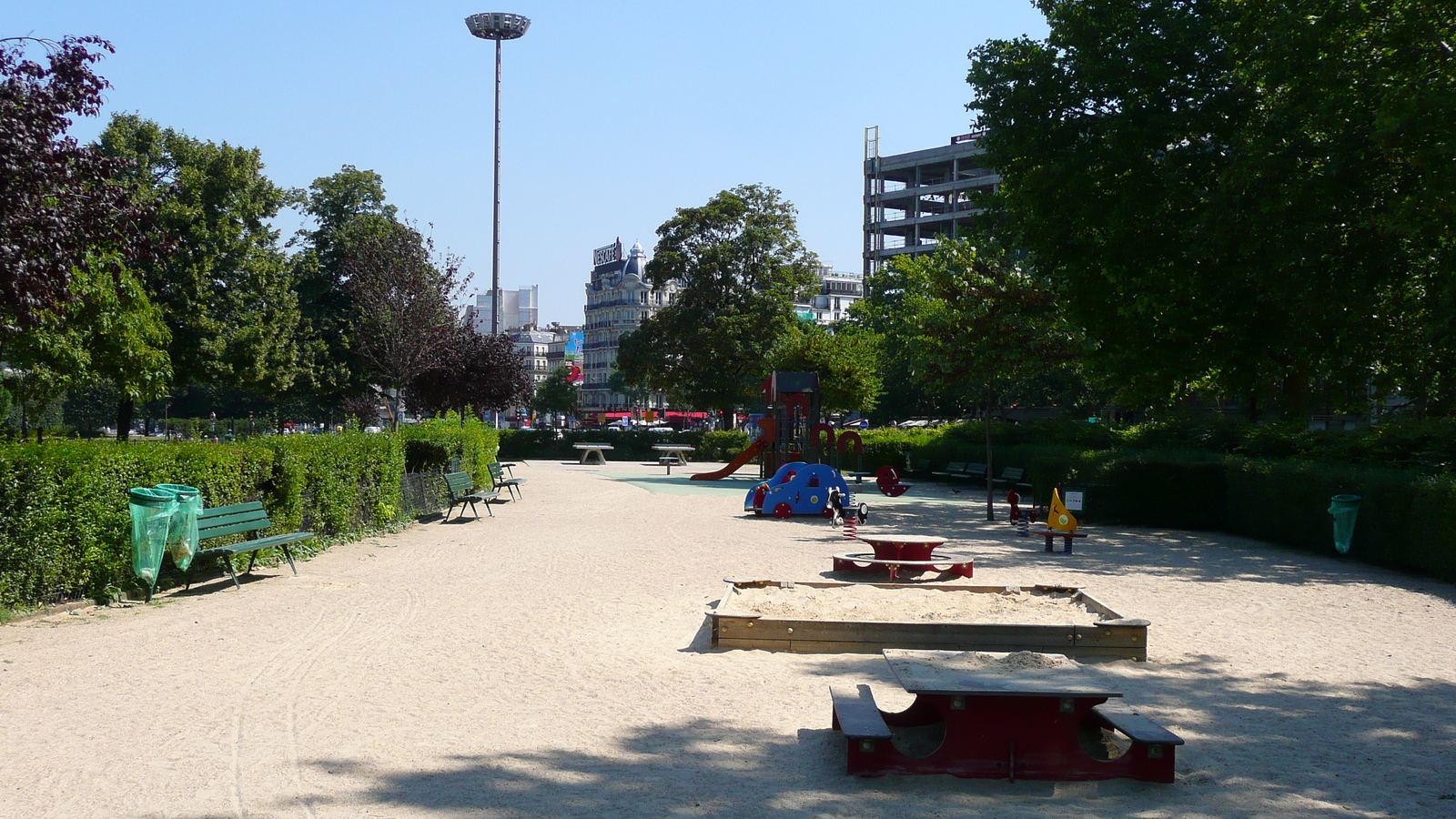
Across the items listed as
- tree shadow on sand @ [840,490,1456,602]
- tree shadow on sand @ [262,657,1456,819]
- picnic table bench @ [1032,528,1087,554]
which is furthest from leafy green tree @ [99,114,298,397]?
tree shadow on sand @ [262,657,1456,819]

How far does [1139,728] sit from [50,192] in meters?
10.8

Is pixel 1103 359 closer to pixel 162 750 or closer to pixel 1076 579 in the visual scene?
pixel 1076 579

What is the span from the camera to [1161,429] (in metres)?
23.6

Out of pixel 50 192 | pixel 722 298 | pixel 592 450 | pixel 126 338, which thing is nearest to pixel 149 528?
pixel 50 192

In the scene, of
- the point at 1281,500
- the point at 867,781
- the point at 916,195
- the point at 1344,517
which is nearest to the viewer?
the point at 867,781

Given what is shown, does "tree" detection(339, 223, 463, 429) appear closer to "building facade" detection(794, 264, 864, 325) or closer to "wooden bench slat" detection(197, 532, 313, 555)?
"wooden bench slat" detection(197, 532, 313, 555)

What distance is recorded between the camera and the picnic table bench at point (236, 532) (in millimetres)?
11148

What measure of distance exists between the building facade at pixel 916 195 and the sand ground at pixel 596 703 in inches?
3273

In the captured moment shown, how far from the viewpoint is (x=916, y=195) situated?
311 feet

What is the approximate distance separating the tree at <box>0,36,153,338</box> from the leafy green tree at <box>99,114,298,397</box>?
25236mm

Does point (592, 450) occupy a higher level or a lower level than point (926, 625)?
lower

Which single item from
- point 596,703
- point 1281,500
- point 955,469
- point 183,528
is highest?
point 1281,500

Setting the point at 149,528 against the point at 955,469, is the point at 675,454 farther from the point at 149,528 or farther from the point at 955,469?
the point at 149,528

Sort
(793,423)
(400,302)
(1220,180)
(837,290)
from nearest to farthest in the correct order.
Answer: (1220,180), (793,423), (400,302), (837,290)
